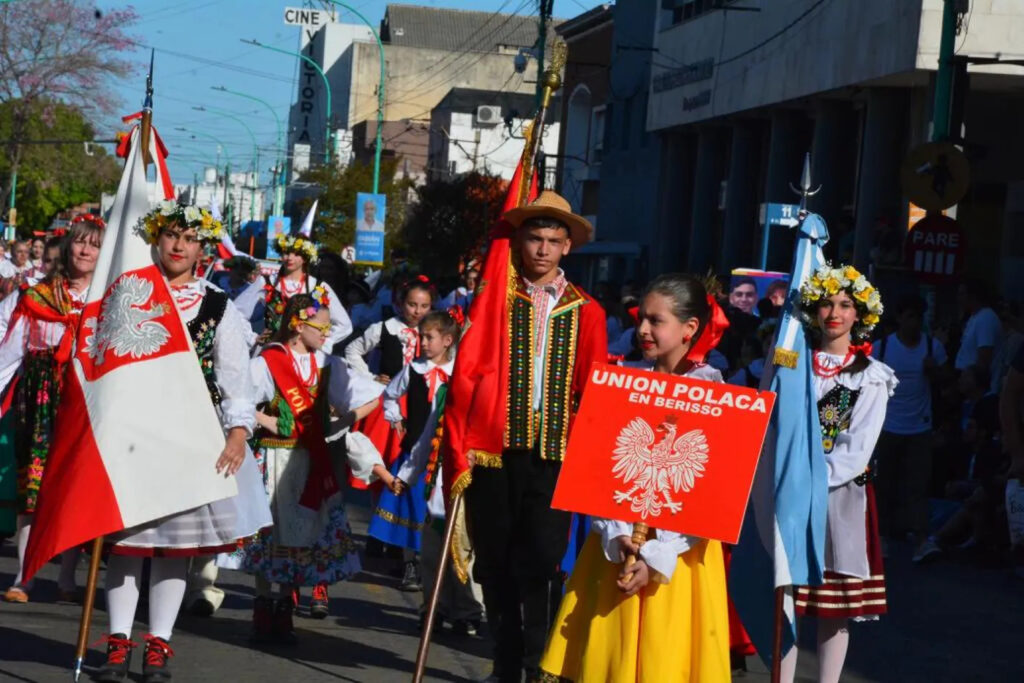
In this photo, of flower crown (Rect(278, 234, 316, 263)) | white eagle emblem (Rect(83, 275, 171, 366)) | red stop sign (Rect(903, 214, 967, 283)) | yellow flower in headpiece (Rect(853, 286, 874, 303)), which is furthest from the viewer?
red stop sign (Rect(903, 214, 967, 283))

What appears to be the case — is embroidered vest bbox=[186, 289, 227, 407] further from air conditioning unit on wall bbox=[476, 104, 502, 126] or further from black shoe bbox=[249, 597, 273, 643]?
air conditioning unit on wall bbox=[476, 104, 502, 126]

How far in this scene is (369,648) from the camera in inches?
337

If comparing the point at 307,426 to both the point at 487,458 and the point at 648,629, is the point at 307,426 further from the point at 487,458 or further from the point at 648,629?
the point at 648,629

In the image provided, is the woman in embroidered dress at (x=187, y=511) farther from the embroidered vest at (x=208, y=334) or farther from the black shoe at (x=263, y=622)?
the black shoe at (x=263, y=622)

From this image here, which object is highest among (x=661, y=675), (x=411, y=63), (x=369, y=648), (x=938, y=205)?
(x=411, y=63)

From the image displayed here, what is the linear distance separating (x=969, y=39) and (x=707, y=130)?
525 inches

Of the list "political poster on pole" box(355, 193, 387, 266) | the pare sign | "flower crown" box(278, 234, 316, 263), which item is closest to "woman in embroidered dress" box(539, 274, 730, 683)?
"flower crown" box(278, 234, 316, 263)

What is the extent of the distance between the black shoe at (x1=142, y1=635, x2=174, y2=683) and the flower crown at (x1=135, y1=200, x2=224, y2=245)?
1.60m

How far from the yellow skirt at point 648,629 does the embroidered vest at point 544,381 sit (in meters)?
1.21

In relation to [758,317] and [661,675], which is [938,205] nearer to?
[758,317]

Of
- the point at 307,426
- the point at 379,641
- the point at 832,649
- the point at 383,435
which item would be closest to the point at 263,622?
the point at 379,641

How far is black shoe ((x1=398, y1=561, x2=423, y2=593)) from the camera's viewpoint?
1072cm

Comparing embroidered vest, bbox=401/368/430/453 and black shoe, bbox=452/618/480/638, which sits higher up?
embroidered vest, bbox=401/368/430/453

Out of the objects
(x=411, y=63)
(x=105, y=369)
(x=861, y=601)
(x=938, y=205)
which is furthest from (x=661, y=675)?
(x=411, y=63)
